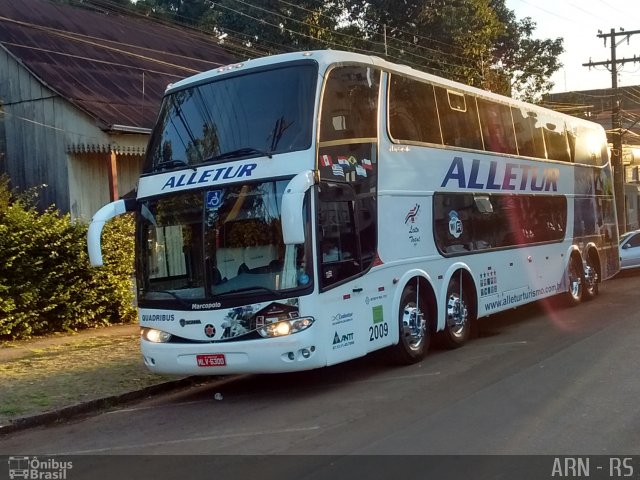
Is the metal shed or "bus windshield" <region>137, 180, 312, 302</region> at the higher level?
the metal shed

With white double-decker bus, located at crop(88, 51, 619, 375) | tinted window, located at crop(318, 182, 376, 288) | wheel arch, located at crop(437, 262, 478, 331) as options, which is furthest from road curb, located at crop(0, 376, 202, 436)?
wheel arch, located at crop(437, 262, 478, 331)

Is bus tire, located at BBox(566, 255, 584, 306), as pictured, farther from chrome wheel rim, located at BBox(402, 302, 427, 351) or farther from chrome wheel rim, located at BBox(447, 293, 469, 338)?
chrome wheel rim, located at BBox(402, 302, 427, 351)

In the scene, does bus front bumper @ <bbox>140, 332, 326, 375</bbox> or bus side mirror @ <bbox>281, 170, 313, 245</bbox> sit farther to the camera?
bus front bumper @ <bbox>140, 332, 326, 375</bbox>

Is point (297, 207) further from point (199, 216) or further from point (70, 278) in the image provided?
point (70, 278)

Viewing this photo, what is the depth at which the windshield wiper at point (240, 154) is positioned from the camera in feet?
27.1

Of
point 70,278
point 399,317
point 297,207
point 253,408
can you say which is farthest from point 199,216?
point 70,278

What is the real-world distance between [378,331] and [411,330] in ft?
3.12

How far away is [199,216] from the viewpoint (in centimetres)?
838

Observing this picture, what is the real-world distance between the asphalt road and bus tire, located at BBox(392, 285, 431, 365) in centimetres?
18

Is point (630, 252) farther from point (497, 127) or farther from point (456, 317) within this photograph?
point (456, 317)

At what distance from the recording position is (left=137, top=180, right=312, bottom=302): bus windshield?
8031 millimetres

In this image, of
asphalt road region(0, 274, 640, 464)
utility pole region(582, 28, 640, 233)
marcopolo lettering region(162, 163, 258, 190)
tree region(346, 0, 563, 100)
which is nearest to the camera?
asphalt road region(0, 274, 640, 464)

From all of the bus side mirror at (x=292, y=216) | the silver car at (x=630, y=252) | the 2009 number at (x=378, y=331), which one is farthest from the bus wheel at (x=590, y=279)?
the bus side mirror at (x=292, y=216)

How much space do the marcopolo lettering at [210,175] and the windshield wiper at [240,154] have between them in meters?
0.14
